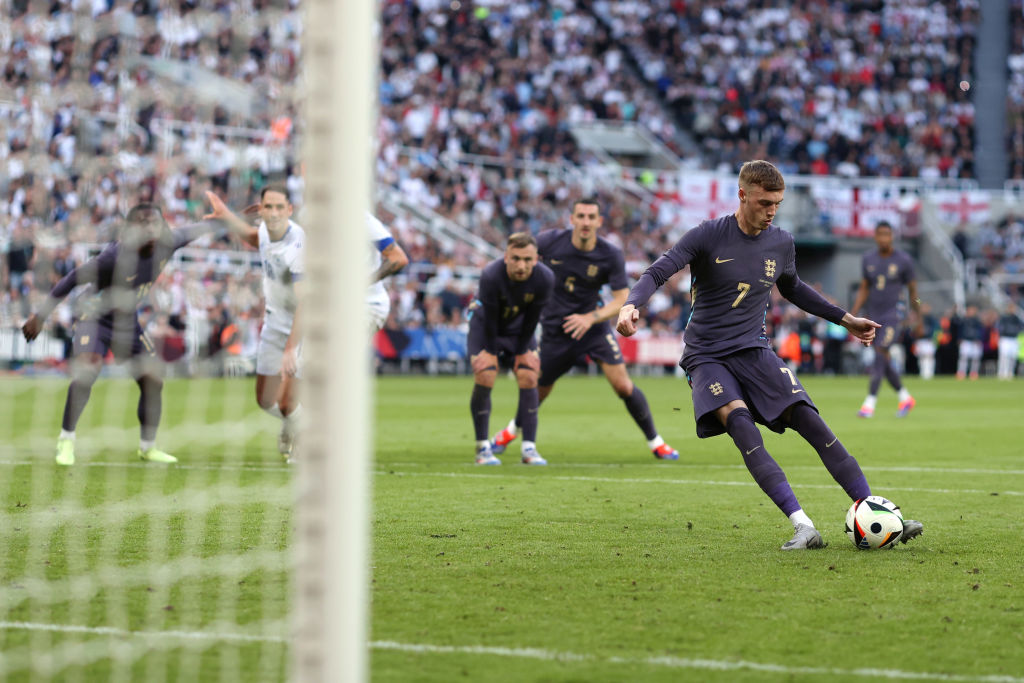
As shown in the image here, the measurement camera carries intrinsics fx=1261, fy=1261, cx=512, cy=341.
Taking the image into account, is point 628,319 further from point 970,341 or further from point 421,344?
point 970,341

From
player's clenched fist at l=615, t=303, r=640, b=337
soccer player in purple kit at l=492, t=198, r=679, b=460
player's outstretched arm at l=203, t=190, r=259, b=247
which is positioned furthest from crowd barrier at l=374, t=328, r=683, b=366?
player's clenched fist at l=615, t=303, r=640, b=337

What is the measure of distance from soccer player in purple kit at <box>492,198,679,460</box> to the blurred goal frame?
7.88m

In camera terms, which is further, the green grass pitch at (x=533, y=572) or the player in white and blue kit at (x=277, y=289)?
the player in white and blue kit at (x=277, y=289)

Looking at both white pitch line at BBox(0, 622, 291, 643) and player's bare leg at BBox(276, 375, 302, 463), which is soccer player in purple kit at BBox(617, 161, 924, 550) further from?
player's bare leg at BBox(276, 375, 302, 463)

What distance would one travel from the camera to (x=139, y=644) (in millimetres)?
4160

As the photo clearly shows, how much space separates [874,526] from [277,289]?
5623 mm

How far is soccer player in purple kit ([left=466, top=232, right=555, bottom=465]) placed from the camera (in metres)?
10.4

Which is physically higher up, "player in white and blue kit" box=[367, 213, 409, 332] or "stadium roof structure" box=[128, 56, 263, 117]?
"stadium roof structure" box=[128, 56, 263, 117]

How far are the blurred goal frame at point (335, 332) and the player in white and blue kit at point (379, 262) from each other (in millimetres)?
5654

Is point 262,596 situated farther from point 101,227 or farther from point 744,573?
point 101,227

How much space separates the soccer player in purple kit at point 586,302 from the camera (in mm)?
11094

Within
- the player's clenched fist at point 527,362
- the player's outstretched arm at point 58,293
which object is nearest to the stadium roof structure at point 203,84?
the player's outstretched arm at point 58,293

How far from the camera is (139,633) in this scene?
431 centimetres

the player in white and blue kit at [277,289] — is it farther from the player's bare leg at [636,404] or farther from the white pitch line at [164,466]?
the player's bare leg at [636,404]
